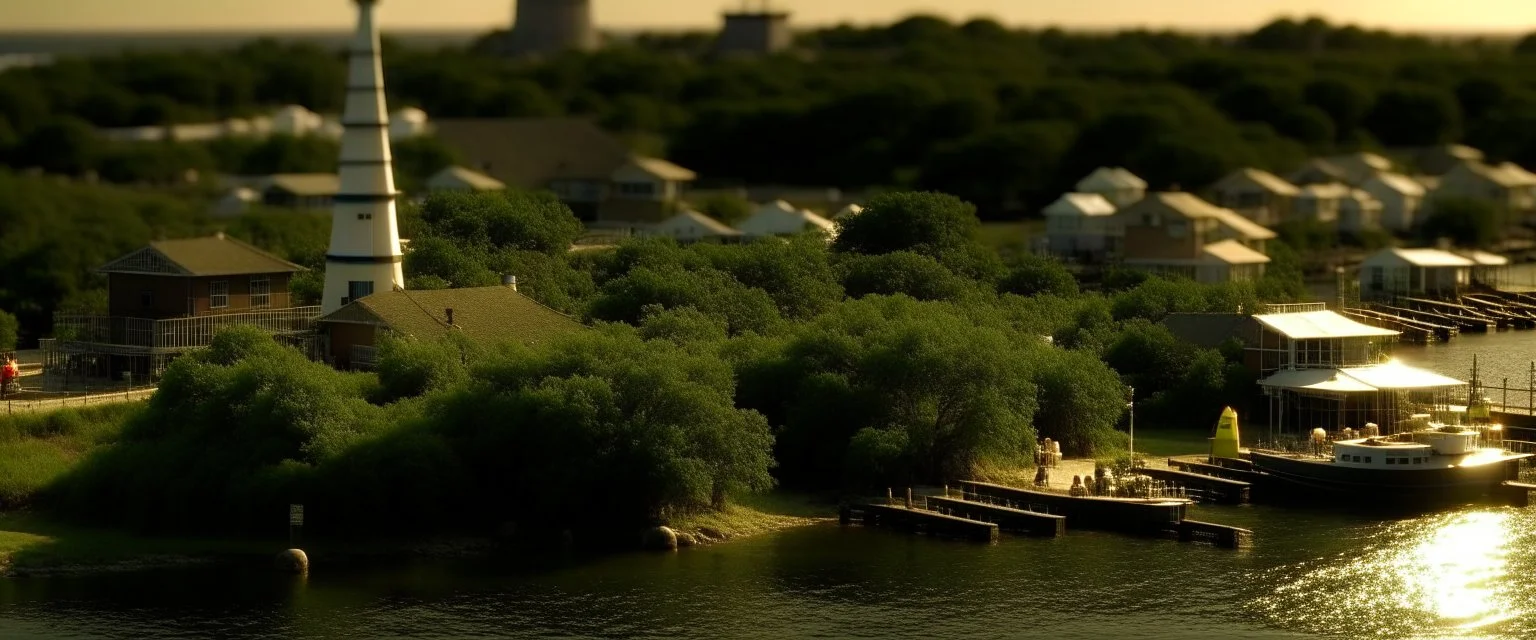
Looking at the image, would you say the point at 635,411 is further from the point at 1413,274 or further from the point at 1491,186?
the point at 1491,186

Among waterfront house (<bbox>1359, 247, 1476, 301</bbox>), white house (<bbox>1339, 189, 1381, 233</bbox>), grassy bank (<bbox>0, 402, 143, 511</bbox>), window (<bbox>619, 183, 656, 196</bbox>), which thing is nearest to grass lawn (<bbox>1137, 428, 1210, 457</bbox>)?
grassy bank (<bbox>0, 402, 143, 511</bbox>)

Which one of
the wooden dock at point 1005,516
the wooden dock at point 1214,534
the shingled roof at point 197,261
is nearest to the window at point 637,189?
the shingled roof at point 197,261

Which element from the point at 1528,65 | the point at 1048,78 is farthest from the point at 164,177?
the point at 1528,65

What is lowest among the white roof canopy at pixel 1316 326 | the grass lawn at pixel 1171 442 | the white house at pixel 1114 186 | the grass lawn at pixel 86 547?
the grass lawn at pixel 86 547

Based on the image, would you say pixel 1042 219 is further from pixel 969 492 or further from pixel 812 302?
pixel 969 492

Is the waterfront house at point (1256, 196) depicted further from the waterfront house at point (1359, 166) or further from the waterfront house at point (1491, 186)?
the waterfront house at point (1491, 186)
